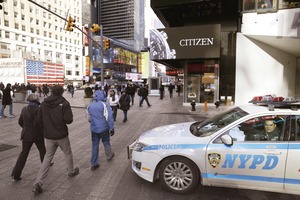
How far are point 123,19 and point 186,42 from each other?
118570 mm

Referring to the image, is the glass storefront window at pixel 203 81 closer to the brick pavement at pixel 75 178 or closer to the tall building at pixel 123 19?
the brick pavement at pixel 75 178

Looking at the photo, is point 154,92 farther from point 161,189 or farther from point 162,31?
point 161,189

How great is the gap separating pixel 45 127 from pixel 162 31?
1333cm

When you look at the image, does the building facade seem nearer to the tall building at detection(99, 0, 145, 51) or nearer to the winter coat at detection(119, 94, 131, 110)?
the winter coat at detection(119, 94, 131, 110)

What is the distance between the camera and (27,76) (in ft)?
88.4

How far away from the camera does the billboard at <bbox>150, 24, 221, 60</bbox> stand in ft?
49.1

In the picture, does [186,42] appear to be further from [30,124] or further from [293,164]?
[293,164]

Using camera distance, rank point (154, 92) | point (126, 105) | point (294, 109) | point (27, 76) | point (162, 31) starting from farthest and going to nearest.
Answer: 1. point (154, 92)
2. point (27, 76)
3. point (162, 31)
4. point (126, 105)
5. point (294, 109)

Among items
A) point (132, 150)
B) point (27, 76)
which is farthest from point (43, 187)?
point (27, 76)

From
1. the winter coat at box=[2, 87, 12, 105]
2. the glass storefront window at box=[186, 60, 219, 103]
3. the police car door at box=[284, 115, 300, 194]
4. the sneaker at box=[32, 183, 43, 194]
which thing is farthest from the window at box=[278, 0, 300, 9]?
the winter coat at box=[2, 87, 12, 105]

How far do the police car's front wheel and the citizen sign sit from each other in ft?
41.6

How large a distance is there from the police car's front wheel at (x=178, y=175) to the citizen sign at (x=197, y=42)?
12.7 metres

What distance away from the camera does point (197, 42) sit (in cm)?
1519

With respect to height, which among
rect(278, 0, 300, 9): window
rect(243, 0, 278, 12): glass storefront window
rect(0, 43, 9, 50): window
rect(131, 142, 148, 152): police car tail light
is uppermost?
rect(0, 43, 9, 50): window
